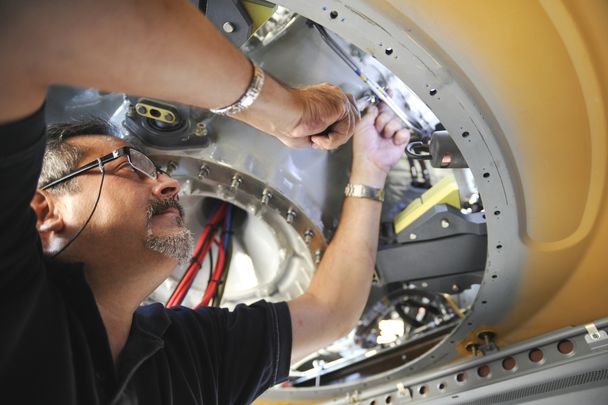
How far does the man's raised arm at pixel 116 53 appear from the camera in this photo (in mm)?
498

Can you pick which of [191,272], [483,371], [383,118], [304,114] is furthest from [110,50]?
[483,371]

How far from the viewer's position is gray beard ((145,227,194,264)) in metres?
0.98

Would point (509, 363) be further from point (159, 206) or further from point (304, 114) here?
point (159, 206)

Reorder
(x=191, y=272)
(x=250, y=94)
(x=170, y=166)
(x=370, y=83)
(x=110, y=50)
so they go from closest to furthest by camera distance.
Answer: (x=110, y=50) < (x=250, y=94) < (x=370, y=83) < (x=170, y=166) < (x=191, y=272)

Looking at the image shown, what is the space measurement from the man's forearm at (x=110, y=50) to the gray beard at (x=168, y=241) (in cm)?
40

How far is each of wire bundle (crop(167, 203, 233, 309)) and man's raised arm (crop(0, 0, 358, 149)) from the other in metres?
0.77

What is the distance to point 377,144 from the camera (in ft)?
3.99

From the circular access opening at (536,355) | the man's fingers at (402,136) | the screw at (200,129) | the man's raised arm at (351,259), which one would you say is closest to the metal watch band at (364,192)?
the man's raised arm at (351,259)

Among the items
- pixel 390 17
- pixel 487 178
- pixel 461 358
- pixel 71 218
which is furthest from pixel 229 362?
pixel 390 17

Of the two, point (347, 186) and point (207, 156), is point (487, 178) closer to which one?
point (347, 186)

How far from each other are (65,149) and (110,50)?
0.57 metres

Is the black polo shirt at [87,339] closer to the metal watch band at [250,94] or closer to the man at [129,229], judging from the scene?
the man at [129,229]

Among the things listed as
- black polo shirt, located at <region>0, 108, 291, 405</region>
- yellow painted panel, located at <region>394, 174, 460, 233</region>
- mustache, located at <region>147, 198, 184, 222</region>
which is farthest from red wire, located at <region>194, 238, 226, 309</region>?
yellow painted panel, located at <region>394, 174, 460, 233</region>

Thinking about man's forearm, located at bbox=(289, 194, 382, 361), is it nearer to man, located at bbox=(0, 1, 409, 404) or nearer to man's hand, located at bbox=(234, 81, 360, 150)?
man, located at bbox=(0, 1, 409, 404)
